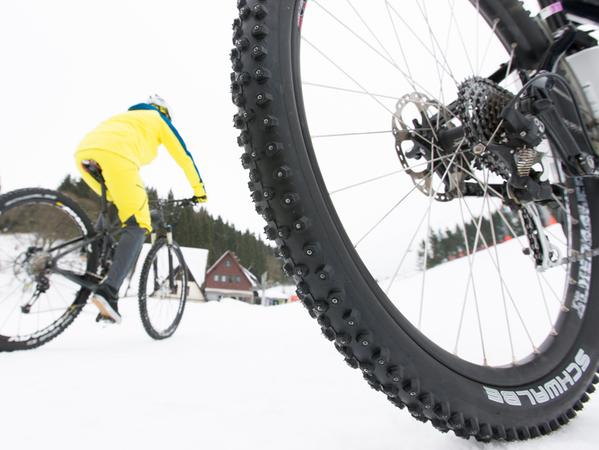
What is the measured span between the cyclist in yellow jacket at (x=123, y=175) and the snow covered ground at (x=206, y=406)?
38cm

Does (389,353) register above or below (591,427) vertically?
above

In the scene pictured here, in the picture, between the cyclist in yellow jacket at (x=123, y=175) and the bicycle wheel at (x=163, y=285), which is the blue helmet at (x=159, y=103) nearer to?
the cyclist in yellow jacket at (x=123, y=175)

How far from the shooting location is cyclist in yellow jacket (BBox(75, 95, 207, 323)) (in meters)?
2.01

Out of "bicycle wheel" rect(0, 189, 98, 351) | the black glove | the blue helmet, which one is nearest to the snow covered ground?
"bicycle wheel" rect(0, 189, 98, 351)

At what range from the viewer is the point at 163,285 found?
2867 millimetres

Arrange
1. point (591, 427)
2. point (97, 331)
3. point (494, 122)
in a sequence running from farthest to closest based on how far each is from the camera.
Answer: point (97, 331), point (494, 122), point (591, 427)

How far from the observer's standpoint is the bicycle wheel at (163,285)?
2566 millimetres

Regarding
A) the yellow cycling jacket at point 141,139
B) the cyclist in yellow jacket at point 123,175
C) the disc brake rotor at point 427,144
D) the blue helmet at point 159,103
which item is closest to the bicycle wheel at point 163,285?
the cyclist in yellow jacket at point 123,175

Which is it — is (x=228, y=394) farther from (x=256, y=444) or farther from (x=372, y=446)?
(x=372, y=446)

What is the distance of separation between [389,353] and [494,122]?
33.1 inches

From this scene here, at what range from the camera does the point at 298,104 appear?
0.70 metres

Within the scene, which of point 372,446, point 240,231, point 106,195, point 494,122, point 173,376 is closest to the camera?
point 372,446

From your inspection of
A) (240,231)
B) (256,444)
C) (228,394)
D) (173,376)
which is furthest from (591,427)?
(240,231)

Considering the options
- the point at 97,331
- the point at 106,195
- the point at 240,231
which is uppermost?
the point at 240,231
